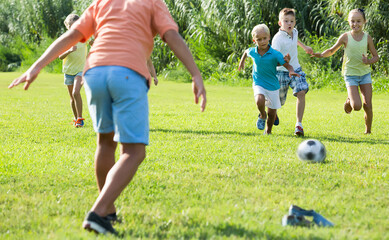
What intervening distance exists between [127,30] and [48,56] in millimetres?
526

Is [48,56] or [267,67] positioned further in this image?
[267,67]

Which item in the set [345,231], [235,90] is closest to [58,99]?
[235,90]

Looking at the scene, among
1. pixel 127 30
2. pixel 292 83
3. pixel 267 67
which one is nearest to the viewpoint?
pixel 127 30

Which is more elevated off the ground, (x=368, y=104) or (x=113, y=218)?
(x=368, y=104)

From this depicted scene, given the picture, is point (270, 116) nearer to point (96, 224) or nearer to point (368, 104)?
point (368, 104)

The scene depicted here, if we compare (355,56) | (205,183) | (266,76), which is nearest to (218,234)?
(205,183)

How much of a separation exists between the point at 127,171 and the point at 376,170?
2869 millimetres

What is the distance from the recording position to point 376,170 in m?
5.00

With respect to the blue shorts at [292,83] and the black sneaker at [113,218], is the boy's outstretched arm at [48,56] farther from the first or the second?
the blue shorts at [292,83]

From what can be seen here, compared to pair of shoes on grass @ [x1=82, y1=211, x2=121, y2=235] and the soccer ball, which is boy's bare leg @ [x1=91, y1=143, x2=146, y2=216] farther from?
the soccer ball

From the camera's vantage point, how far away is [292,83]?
25.1ft

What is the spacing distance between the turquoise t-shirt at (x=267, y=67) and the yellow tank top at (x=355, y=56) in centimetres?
122

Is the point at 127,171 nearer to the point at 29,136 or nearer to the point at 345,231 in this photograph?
the point at 345,231

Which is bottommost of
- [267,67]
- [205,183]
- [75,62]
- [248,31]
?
[205,183]
